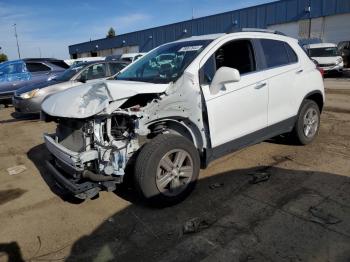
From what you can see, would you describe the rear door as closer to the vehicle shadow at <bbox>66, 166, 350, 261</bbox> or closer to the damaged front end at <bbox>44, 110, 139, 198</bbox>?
the vehicle shadow at <bbox>66, 166, 350, 261</bbox>

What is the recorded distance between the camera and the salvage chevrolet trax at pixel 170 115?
355 centimetres

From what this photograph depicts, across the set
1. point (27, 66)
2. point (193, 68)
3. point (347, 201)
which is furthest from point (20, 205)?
point (27, 66)

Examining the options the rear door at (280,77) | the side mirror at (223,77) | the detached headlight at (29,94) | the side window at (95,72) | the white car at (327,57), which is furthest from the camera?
the white car at (327,57)

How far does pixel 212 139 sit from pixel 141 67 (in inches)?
60.2

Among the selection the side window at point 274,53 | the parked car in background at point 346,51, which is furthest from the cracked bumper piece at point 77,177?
the parked car in background at point 346,51

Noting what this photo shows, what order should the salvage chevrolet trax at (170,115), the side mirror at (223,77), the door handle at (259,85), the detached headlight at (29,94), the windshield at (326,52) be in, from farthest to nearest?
the windshield at (326,52), the detached headlight at (29,94), the door handle at (259,85), the side mirror at (223,77), the salvage chevrolet trax at (170,115)

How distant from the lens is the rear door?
4723mm

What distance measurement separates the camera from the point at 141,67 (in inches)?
188

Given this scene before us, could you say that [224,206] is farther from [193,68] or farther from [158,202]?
[193,68]

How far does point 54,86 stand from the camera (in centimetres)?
945

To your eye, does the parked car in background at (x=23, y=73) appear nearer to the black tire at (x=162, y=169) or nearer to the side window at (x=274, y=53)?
the side window at (x=274, y=53)

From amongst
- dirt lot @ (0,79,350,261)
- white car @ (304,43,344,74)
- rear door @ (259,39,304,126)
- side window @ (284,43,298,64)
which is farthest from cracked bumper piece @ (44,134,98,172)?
white car @ (304,43,344,74)

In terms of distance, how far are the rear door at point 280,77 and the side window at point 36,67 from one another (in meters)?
9.95

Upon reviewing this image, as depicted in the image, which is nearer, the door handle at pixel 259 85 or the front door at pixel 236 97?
the front door at pixel 236 97
